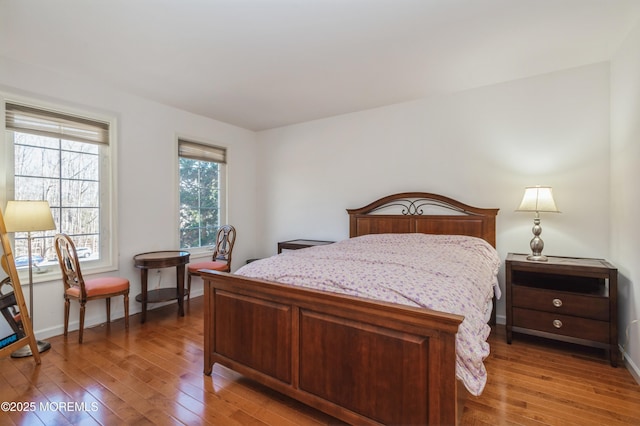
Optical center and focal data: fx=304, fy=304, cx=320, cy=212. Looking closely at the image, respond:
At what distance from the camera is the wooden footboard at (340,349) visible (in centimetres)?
133

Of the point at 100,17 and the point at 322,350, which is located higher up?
the point at 100,17

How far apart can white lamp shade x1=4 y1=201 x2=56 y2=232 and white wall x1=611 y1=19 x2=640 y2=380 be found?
15.0 ft

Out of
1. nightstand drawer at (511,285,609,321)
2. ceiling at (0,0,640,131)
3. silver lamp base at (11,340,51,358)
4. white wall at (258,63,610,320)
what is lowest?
silver lamp base at (11,340,51,358)

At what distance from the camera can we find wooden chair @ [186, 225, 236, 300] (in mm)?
3809

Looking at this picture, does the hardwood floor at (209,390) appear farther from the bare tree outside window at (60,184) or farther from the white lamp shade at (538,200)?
the white lamp shade at (538,200)

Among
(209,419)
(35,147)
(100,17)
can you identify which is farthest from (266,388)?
(35,147)

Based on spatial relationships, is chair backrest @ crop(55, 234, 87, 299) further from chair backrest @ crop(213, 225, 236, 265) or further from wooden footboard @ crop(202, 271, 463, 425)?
chair backrest @ crop(213, 225, 236, 265)

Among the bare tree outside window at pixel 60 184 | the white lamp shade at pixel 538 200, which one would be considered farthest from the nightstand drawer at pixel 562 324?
the bare tree outside window at pixel 60 184

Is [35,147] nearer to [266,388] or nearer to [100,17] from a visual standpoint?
[100,17]

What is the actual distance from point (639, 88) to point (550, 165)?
911mm

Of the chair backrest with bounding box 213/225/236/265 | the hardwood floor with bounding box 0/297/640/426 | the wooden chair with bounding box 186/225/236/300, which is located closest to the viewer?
the hardwood floor with bounding box 0/297/640/426

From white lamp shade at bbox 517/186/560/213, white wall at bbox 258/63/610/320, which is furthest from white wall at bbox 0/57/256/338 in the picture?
white lamp shade at bbox 517/186/560/213

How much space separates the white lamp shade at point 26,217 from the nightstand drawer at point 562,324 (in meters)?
4.12

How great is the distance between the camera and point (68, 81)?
3000 millimetres
